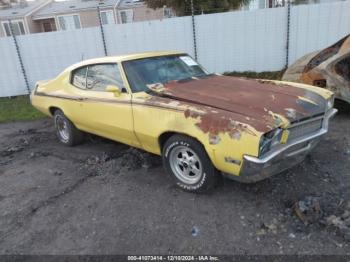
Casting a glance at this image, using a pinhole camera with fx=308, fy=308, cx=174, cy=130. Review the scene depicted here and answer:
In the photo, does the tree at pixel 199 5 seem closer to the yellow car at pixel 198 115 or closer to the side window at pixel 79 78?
the side window at pixel 79 78

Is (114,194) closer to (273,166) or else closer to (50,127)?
(273,166)

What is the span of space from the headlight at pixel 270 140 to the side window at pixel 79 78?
3.17 meters

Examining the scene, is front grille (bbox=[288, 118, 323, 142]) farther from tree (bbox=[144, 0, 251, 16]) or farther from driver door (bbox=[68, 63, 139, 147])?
tree (bbox=[144, 0, 251, 16])

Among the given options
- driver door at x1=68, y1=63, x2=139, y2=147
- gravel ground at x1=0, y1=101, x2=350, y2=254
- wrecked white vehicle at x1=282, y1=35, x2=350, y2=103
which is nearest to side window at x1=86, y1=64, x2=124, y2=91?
driver door at x1=68, y1=63, x2=139, y2=147

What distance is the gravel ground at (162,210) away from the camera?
2795 mm

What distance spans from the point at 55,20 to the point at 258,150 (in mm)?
31620

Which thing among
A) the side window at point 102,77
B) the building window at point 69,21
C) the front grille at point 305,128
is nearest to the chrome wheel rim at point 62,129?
the side window at point 102,77

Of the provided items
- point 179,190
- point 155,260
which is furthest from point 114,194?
point 155,260

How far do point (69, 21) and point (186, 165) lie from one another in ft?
97.2

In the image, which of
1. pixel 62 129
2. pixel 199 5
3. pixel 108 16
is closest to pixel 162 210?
pixel 62 129

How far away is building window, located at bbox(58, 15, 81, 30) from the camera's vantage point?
95.2 feet

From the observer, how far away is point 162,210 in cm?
337

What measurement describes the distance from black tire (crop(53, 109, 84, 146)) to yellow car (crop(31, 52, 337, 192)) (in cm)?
41

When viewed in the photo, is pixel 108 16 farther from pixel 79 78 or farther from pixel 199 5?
pixel 79 78
